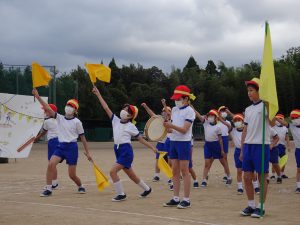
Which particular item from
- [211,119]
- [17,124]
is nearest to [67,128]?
[211,119]

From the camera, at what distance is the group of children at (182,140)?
951 centimetres

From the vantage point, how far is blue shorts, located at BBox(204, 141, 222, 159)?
1486cm

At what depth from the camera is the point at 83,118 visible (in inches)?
2275

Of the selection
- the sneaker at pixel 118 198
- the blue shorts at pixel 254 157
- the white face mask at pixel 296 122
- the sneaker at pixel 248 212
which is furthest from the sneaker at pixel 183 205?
the white face mask at pixel 296 122

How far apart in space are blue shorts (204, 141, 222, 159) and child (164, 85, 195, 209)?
428cm

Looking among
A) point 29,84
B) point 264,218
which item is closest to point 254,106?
point 264,218

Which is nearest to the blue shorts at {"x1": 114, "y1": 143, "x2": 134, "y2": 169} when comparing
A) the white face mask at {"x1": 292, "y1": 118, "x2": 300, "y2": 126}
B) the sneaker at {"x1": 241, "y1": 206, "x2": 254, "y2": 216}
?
the sneaker at {"x1": 241, "y1": 206, "x2": 254, "y2": 216}

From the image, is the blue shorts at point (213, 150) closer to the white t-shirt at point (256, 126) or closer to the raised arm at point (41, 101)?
the raised arm at point (41, 101)

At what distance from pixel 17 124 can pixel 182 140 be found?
47.8 feet

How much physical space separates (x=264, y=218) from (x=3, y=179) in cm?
958

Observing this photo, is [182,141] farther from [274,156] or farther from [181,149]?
[274,156]

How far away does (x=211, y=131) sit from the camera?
14820 mm

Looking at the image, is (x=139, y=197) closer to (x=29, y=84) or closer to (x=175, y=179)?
(x=175, y=179)

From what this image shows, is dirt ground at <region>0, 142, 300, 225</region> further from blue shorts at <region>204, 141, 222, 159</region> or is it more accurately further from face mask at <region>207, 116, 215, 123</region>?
face mask at <region>207, 116, 215, 123</region>
